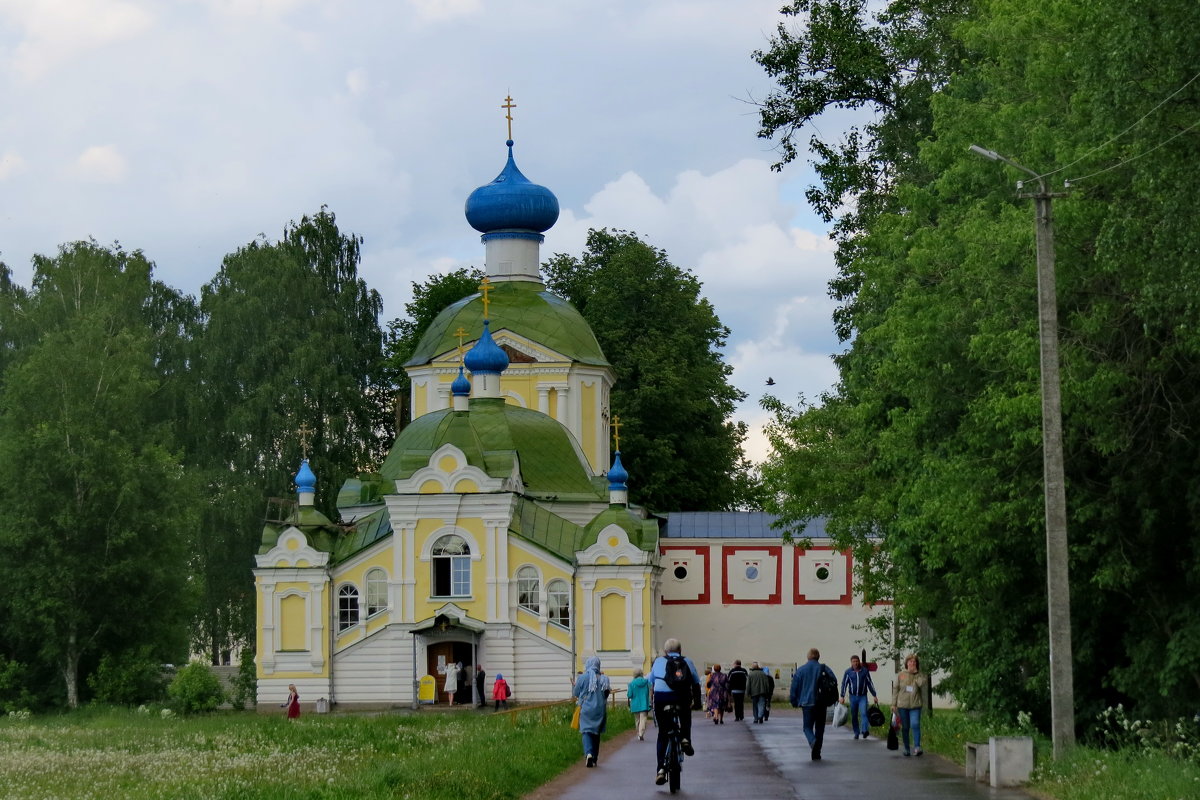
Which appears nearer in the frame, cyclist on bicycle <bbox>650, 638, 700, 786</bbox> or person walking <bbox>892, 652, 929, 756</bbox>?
cyclist on bicycle <bbox>650, 638, 700, 786</bbox>

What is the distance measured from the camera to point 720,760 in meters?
20.6

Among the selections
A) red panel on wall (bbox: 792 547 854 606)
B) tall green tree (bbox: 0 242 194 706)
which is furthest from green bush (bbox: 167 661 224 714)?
red panel on wall (bbox: 792 547 854 606)

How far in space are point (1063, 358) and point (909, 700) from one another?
4.12 m

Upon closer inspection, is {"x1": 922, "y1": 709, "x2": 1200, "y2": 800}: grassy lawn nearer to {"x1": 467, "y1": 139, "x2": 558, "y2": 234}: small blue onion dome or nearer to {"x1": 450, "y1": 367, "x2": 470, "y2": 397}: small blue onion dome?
{"x1": 450, "y1": 367, "x2": 470, "y2": 397}: small blue onion dome

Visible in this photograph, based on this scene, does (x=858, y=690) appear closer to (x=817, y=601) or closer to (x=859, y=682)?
(x=859, y=682)

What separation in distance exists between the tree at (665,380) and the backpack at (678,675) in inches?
1571

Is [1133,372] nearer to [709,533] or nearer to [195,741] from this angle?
[195,741]

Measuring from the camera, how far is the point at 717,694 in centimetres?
3338

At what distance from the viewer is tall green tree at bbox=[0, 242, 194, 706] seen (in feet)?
150

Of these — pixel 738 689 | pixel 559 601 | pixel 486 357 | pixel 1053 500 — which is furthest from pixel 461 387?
pixel 1053 500

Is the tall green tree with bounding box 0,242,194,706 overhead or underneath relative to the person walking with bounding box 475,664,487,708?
overhead

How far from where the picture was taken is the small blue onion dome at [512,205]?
189 feet

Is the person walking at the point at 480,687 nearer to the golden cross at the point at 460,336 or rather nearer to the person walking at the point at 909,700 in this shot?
the golden cross at the point at 460,336

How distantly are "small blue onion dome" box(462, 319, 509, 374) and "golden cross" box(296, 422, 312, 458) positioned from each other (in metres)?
6.34
